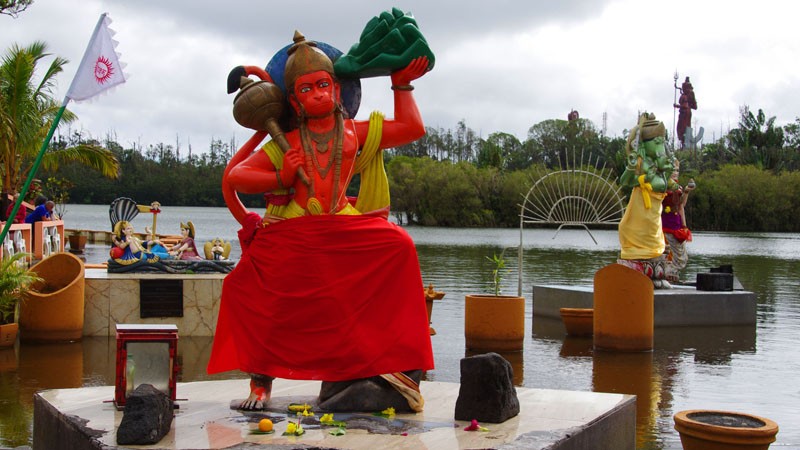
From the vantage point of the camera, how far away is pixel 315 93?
19.7ft

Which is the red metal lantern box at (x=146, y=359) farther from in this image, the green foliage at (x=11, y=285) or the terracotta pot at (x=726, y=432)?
the green foliage at (x=11, y=285)

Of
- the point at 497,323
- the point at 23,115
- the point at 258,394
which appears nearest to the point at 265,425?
the point at 258,394

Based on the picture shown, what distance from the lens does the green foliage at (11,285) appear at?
10.6m

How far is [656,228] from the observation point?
13.7 metres

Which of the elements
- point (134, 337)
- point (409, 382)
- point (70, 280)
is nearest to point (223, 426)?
point (134, 337)

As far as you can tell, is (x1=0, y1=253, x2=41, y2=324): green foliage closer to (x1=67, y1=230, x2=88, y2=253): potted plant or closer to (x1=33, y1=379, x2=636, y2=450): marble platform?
(x1=33, y1=379, x2=636, y2=450): marble platform

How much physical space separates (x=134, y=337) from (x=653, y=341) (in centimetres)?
858

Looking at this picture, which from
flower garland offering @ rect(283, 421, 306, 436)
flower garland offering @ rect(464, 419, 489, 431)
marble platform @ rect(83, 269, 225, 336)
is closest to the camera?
flower garland offering @ rect(283, 421, 306, 436)

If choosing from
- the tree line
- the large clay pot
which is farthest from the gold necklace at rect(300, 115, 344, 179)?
the tree line

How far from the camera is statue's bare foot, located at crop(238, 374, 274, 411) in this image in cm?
588

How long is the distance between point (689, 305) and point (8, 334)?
9.47 m

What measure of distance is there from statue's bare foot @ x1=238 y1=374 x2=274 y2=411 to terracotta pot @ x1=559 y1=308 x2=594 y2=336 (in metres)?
7.86

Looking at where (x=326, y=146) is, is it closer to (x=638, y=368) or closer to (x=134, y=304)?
(x=638, y=368)

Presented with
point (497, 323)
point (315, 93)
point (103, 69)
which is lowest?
point (497, 323)
